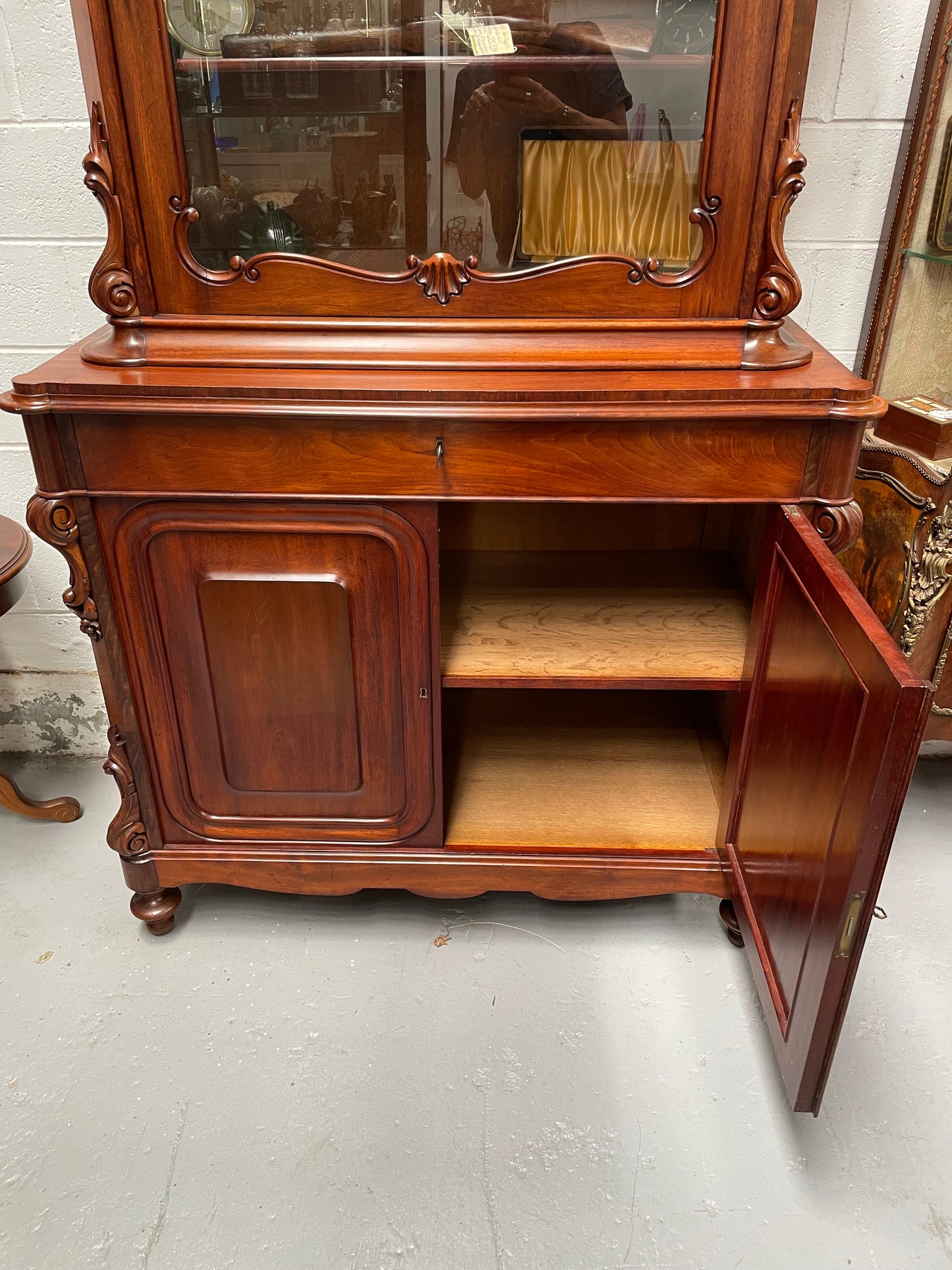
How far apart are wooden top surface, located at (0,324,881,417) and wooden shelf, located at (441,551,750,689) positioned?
44 centimetres

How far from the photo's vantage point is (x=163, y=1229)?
1242mm

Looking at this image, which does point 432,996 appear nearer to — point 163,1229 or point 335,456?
point 163,1229

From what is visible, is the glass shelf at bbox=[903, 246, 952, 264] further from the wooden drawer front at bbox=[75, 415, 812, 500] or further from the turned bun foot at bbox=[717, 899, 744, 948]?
the turned bun foot at bbox=[717, 899, 744, 948]

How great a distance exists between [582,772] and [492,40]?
1.20 metres

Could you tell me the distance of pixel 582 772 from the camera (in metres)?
1.77

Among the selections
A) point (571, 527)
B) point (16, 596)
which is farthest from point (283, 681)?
point (571, 527)

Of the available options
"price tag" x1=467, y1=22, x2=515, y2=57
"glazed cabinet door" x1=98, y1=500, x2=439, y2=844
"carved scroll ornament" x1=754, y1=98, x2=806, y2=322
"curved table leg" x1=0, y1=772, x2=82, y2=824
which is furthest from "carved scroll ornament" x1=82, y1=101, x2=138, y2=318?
"curved table leg" x1=0, y1=772, x2=82, y2=824

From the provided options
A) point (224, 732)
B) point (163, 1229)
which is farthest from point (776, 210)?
point (163, 1229)

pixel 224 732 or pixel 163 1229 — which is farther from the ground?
pixel 224 732

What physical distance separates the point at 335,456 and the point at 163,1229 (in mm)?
1075

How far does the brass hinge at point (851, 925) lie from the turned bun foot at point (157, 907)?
117 centimetres

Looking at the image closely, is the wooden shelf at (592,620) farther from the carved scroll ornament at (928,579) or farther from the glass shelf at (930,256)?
the glass shelf at (930,256)

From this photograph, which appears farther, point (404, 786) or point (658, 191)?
point (404, 786)

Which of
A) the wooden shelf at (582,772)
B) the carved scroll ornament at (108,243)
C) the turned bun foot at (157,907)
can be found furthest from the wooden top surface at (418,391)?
the turned bun foot at (157,907)
